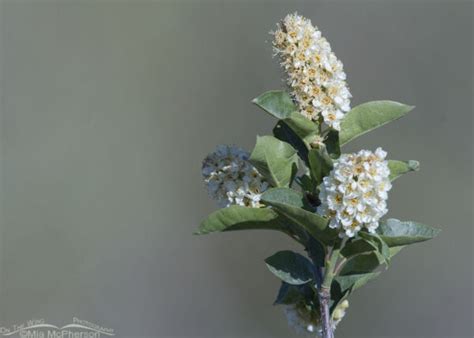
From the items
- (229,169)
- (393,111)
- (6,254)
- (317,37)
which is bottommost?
(229,169)

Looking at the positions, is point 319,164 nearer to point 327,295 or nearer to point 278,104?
point 278,104

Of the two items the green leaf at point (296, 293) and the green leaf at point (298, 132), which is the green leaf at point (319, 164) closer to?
the green leaf at point (298, 132)

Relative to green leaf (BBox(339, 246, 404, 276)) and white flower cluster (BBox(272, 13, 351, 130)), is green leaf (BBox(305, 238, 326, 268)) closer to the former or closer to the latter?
green leaf (BBox(339, 246, 404, 276))

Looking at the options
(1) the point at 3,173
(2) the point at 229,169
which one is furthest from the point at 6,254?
(2) the point at 229,169

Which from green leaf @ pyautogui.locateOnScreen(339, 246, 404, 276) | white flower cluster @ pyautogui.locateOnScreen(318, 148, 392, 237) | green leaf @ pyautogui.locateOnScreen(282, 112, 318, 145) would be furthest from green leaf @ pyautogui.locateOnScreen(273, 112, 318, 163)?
green leaf @ pyautogui.locateOnScreen(339, 246, 404, 276)

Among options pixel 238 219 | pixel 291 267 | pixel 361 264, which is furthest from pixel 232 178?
pixel 361 264

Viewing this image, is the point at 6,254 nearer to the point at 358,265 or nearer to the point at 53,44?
the point at 53,44
